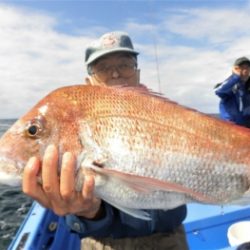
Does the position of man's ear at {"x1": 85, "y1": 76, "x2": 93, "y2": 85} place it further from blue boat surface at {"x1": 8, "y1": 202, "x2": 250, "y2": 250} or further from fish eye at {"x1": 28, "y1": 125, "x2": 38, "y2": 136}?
blue boat surface at {"x1": 8, "y1": 202, "x2": 250, "y2": 250}

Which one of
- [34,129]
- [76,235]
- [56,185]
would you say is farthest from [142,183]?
[76,235]

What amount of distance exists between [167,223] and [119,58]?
1.27 metres

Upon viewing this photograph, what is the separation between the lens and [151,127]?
2.16m

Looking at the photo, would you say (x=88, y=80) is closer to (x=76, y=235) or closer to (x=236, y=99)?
(x=76, y=235)

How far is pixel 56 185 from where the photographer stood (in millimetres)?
2225

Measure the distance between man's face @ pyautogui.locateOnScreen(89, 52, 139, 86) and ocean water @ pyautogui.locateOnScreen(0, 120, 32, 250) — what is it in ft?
14.6

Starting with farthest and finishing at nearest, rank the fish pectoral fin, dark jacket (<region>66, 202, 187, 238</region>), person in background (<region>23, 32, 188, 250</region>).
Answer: dark jacket (<region>66, 202, 187, 238</region>) < person in background (<region>23, 32, 188, 250</region>) < the fish pectoral fin

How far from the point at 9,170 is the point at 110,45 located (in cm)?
135

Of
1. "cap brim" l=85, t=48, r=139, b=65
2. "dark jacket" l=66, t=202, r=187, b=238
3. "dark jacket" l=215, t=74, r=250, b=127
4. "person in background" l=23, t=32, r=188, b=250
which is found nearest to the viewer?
"person in background" l=23, t=32, r=188, b=250

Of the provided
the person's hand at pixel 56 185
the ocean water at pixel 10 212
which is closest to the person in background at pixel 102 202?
the person's hand at pixel 56 185

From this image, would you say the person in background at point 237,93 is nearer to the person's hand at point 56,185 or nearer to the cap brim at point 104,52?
the cap brim at point 104,52

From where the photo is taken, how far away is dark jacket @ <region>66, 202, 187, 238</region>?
267 centimetres

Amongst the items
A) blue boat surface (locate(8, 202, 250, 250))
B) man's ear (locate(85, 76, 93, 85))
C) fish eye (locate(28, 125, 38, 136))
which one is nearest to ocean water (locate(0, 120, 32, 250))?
blue boat surface (locate(8, 202, 250, 250))

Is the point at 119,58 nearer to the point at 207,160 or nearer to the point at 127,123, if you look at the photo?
the point at 127,123
